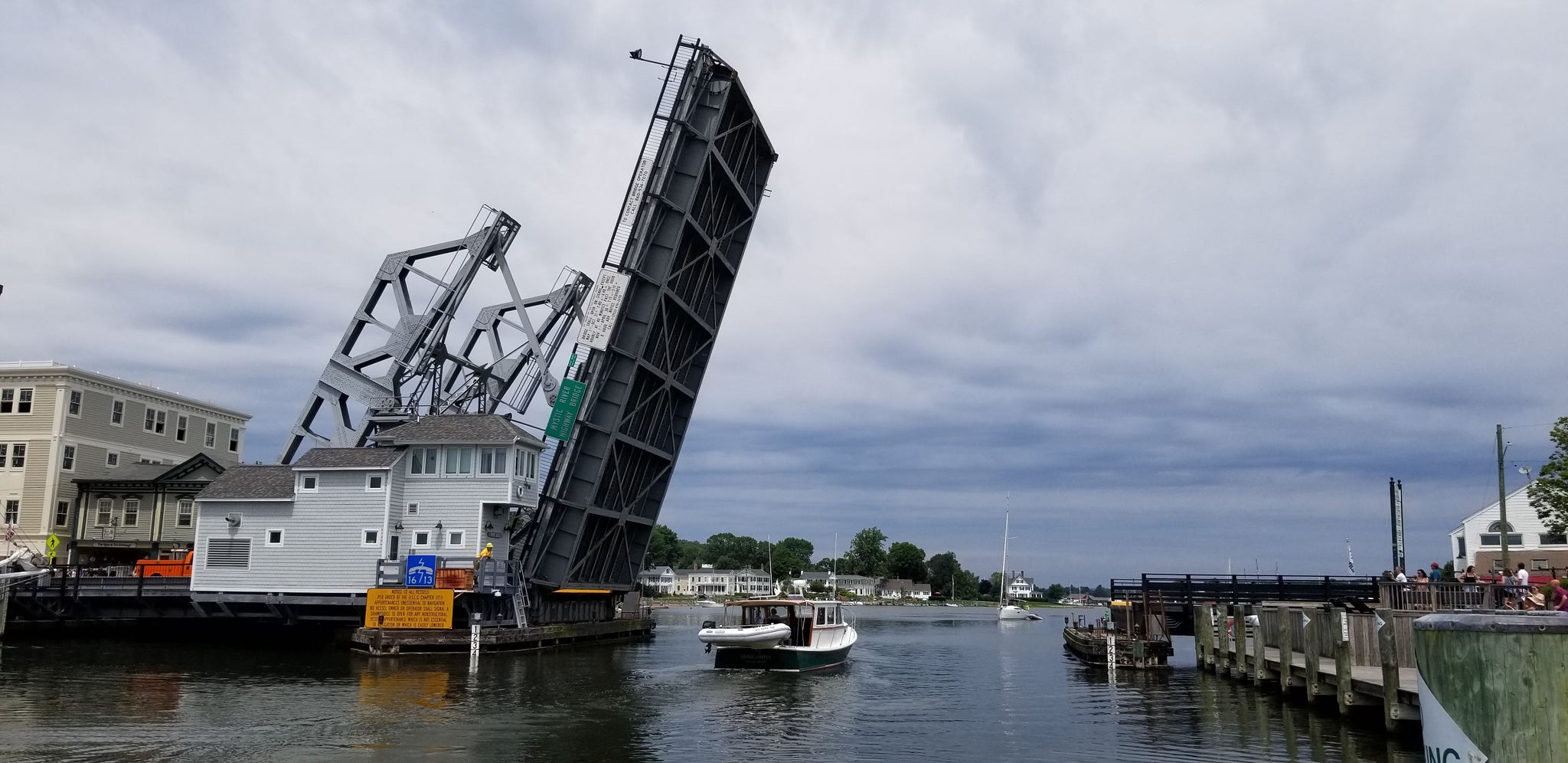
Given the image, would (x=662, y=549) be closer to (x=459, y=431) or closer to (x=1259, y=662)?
(x=459, y=431)

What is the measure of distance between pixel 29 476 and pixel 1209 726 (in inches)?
1846

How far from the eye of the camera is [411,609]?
3353cm

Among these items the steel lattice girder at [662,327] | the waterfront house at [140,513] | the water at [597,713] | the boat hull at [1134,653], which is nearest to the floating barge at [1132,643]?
the boat hull at [1134,653]

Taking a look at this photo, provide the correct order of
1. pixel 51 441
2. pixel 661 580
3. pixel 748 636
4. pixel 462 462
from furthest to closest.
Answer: pixel 661 580, pixel 51 441, pixel 462 462, pixel 748 636

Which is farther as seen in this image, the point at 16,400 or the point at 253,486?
the point at 16,400

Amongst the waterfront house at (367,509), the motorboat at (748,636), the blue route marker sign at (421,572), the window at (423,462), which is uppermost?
the window at (423,462)

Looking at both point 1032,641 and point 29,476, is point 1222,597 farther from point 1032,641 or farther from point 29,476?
point 29,476

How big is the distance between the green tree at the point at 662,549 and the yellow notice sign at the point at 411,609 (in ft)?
431

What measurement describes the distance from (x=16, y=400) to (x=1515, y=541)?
2901 inches

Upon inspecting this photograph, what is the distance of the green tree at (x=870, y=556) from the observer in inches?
7721

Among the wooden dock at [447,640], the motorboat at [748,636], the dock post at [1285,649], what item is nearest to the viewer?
the dock post at [1285,649]

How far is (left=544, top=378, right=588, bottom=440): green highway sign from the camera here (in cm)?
3356

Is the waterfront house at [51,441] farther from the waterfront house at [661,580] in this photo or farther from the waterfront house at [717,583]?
the waterfront house at [717,583]

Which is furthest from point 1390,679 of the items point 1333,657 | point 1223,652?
point 1223,652
